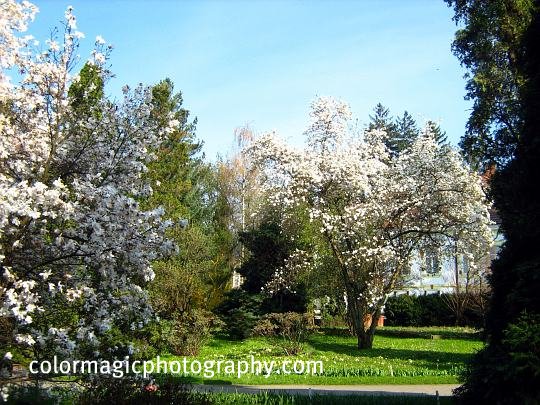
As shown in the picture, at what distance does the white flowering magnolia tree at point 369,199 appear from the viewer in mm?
17094

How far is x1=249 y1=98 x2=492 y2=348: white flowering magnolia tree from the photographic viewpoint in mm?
17094

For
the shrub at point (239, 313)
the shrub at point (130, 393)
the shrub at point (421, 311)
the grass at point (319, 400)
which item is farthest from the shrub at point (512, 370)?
the shrub at point (421, 311)

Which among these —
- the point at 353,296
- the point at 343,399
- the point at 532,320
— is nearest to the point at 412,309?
the point at 353,296

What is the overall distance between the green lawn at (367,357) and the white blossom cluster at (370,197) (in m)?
2.12

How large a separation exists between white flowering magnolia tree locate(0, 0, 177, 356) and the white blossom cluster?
10400 mm

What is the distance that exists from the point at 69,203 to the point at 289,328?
1101 centimetres

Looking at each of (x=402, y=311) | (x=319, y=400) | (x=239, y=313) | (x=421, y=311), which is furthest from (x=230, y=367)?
(x=421, y=311)

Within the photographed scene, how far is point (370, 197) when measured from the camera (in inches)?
691

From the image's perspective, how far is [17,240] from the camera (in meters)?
5.52

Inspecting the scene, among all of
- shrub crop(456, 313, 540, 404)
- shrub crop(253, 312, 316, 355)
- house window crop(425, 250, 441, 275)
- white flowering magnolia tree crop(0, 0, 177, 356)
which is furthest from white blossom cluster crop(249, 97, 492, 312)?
shrub crop(456, 313, 540, 404)

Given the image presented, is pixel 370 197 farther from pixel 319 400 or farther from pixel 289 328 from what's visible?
pixel 319 400

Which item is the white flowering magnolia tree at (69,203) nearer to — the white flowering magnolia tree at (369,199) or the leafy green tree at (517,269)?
the leafy green tree at (517,269)

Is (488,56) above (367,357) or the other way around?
above

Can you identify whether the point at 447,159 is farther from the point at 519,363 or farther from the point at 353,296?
the point at 519,363
